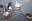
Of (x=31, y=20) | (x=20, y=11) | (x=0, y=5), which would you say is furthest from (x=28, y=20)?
(x=0, y=5)

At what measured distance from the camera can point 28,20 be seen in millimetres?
870

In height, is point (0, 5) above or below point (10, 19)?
above

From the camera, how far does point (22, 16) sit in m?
0.87

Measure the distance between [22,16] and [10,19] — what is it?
177 millimetres

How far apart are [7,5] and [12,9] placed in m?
0.09

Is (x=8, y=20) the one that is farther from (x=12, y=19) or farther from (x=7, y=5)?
(x=7, y=5)

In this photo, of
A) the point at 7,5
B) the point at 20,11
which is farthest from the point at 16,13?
the point at 7,5

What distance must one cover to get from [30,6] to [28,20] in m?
0.20

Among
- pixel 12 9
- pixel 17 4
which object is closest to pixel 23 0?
pixel 17 4

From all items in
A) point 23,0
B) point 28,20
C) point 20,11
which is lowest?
→ point 28,20

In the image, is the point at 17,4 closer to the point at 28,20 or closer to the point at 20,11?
the point at 20,11

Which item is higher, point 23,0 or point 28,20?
point 23,0

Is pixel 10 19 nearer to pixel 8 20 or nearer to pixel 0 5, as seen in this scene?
pixel 8 20

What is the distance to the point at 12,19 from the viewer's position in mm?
871
